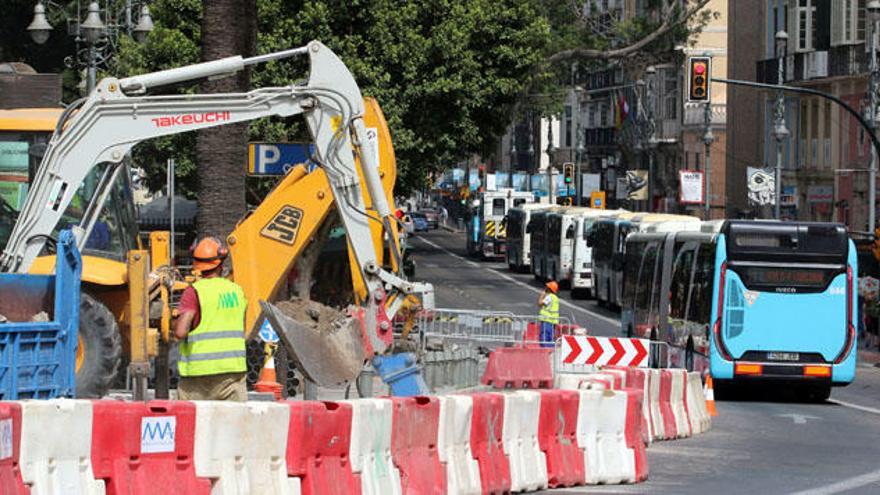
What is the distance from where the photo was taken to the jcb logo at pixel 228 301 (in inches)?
553

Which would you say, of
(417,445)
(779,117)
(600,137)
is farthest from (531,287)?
(417,445)

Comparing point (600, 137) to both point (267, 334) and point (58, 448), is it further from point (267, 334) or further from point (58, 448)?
point (58, 448)

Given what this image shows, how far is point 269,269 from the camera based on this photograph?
74.3 feet

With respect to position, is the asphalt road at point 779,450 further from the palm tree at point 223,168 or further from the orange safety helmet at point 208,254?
the palm tree at point 223,168

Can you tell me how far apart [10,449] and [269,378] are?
12684mm

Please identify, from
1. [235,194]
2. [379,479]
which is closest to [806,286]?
[235,194]

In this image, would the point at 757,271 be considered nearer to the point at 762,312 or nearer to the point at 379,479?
the point at 762,312

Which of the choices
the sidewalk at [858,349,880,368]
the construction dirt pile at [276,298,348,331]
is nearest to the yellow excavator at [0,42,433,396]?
the construction dirt pile at [276,298,348,331]

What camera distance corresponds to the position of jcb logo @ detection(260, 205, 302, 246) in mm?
22812

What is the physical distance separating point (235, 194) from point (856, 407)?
35.5 feet

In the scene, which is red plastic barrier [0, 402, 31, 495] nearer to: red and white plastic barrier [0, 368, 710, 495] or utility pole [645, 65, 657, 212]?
red and white plastic barrier [0, 368, 710, 495]

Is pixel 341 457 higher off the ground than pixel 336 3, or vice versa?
pixel 336 3

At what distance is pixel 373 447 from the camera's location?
533 inches

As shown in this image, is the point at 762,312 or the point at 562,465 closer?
the point at 562,465
